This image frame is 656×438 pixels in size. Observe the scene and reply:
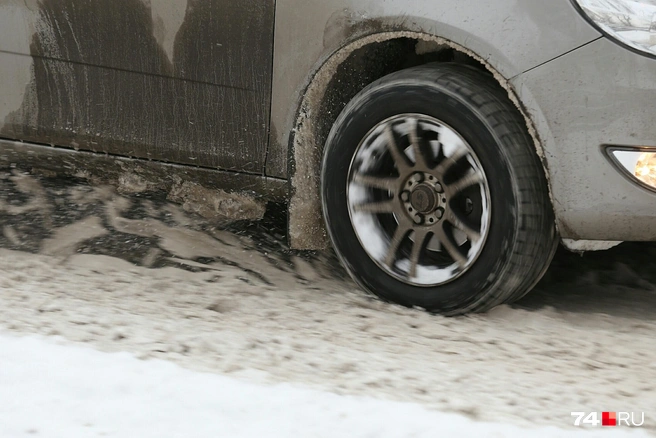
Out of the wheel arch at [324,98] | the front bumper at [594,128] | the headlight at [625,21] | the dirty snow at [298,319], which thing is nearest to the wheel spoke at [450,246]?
the dirty snow at [298,319]

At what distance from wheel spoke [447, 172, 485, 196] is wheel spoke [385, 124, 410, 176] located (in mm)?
175

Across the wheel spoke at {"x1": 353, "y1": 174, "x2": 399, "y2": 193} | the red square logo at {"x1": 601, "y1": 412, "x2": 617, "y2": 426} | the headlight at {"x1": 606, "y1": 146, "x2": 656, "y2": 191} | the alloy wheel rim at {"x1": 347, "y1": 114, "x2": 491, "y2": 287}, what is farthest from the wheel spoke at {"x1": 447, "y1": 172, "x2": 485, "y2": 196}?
the red square logo at {"x1": 601, "y1": 412, "x2": 617, "y2": 426}

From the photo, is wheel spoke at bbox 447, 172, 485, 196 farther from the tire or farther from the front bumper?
the front bumper

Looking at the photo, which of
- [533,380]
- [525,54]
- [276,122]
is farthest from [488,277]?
[276,122]

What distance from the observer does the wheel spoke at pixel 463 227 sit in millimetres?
3119

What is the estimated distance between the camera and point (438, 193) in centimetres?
318

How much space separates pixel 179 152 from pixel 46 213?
0.93m

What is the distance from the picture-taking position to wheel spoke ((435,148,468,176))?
3.11 metres

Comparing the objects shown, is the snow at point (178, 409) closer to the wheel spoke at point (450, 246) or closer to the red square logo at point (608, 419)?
the red square logo at point (608, 419)

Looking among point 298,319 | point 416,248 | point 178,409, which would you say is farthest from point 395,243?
point 178,409

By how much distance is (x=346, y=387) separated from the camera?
2.57 metres

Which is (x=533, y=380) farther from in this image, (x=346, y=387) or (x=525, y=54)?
(x=525, y=54)

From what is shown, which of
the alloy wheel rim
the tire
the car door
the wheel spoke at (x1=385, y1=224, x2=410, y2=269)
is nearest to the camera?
the tire

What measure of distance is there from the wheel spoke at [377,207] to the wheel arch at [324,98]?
26 centimetres
